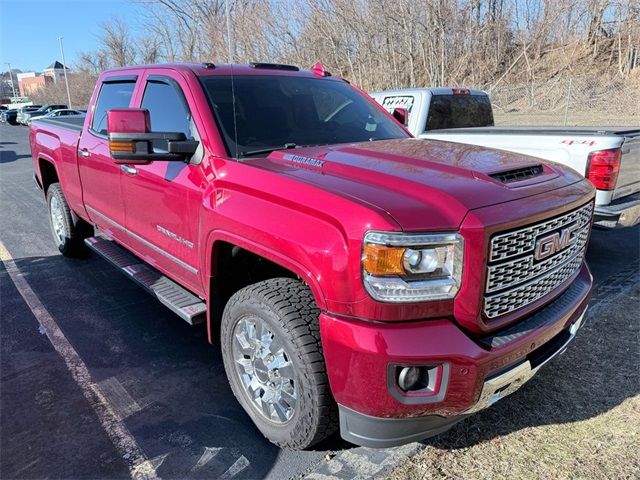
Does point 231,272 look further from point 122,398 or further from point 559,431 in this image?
point 559,431

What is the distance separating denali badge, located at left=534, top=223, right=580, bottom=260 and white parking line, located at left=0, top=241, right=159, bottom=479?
220 centimetres

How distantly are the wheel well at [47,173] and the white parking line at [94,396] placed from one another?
1.72 metres

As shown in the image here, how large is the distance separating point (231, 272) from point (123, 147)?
96 cm

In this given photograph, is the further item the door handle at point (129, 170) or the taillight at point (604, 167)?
the taillight at point (604, 167)

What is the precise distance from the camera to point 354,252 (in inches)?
80.5

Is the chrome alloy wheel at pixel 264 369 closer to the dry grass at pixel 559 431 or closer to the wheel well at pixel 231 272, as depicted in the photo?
the wheel well at pixel 231 272

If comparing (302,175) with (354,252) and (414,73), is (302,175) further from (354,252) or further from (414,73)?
(414,73)

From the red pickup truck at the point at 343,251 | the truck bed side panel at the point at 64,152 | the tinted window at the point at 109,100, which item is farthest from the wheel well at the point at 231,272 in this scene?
the truck bed side panel at the point at 64,152

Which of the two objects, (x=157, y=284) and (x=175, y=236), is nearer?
(x=175, y=236)

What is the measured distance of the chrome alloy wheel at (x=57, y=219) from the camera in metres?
5.80

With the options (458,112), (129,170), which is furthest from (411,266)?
(458,112)

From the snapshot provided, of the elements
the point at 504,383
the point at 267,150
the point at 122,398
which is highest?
the point at 267,150

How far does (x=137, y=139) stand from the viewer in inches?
114

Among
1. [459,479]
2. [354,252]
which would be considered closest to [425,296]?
[354,252]
